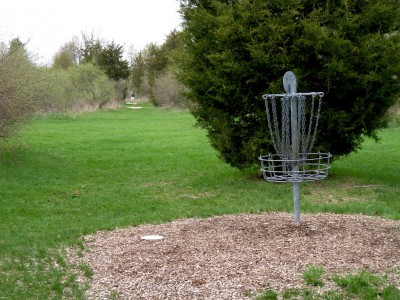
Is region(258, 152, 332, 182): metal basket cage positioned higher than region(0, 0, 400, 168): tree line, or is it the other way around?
region(0, 0, 400, 168): tree line

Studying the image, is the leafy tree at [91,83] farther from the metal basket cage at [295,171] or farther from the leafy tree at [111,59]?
the metal basket cage at [295,171]

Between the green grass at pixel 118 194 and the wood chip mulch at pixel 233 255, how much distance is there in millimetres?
440

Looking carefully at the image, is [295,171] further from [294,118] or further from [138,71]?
[138,71]

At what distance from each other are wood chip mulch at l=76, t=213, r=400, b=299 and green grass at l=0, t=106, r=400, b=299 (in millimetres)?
440

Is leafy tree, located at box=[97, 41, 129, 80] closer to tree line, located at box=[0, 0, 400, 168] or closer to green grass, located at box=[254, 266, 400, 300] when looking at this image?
tree line, located at box=[0, 0, 400, 168]

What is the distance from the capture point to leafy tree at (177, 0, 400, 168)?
10.9m

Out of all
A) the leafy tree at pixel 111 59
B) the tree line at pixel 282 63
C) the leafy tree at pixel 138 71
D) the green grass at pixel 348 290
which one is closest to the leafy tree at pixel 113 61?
the leafy tree at pixel 111 59

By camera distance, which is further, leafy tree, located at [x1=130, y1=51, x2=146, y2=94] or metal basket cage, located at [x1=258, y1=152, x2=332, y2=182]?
leafy tree, located at [x1=130, y1=51, x2=146, y2=94]

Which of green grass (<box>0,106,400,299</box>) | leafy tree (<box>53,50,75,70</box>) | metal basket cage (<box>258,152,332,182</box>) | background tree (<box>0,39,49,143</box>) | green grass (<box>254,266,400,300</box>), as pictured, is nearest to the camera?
green grass (<box>254,266,400,300</box>)

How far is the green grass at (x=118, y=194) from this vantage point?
6.69 meters

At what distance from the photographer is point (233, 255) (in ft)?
19.4

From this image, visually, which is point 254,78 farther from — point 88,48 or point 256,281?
point 88,48

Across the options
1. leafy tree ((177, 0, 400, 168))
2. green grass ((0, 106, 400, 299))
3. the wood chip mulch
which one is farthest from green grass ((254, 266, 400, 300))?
leafy tree ((177, 0, 400, 168))

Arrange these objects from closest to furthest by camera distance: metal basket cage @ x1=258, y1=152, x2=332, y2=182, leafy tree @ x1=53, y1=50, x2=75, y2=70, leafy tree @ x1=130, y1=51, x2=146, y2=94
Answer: metal basket cage @ x1=258, y1=152, x2=332, y2=182
leafy tree @ x1=53, y1=50, x2=75, y2=70
leafy tree @ x1=130, y1=51, x2=146, y2=94
